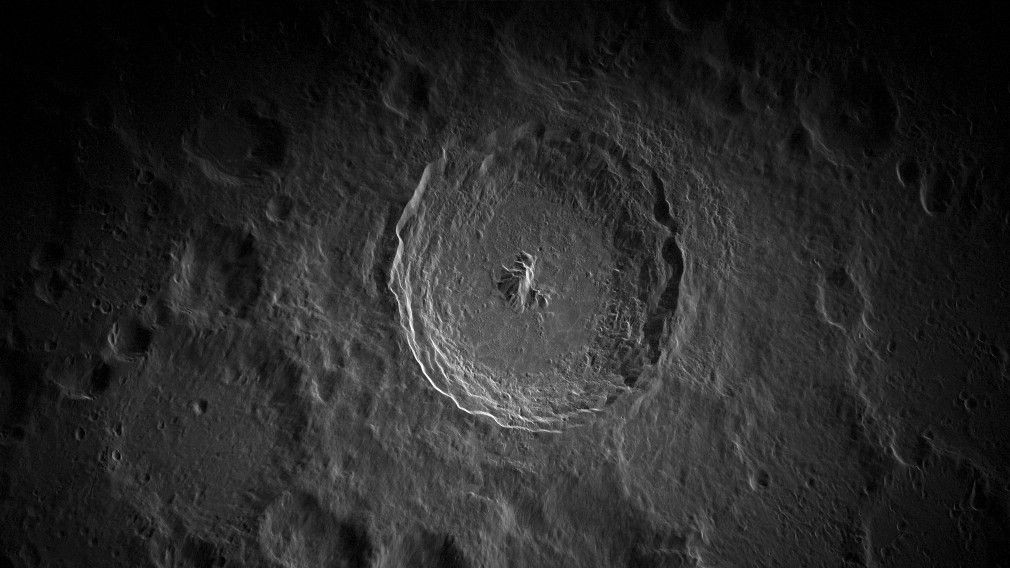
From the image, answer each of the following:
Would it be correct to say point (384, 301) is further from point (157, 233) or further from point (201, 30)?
point (201, 30)

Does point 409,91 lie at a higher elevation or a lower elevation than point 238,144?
higher

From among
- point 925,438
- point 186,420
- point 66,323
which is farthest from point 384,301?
point 925,438

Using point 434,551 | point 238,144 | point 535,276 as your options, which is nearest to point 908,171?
point 535,276

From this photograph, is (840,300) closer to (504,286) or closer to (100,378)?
(504,286)

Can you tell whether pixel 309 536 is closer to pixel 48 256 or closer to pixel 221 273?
pixel 221 273

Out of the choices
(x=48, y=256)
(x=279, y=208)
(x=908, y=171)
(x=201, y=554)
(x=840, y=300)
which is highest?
(x=908, y=171)

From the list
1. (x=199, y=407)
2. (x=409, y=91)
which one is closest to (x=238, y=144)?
(x=409, y=91)

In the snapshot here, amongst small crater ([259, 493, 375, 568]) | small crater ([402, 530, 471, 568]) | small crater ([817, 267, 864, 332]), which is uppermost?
small crater ([817, 267, 864, 332])

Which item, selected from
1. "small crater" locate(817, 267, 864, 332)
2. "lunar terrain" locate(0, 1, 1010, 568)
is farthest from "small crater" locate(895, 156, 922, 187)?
"small crater" locate(817, 267, 864, 332)

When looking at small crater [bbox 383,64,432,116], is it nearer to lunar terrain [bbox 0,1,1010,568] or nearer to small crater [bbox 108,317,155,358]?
lunar terrain [bbox 0,1,1010,568]
